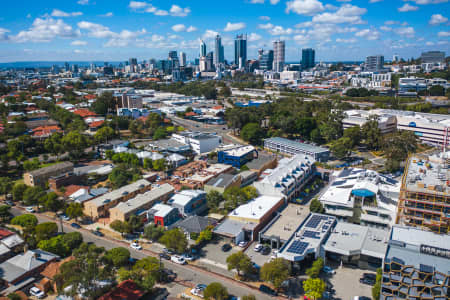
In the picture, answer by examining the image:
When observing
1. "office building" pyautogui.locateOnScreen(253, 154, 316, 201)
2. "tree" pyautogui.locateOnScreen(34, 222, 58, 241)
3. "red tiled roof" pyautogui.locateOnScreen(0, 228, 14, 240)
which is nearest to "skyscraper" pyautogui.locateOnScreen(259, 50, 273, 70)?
"office building" pyautogui.locateOnScreen(253, 154, 316, 201)

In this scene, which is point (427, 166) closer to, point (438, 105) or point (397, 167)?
point (397, 167)

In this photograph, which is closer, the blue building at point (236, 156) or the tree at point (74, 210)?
the tree at point (74, 210)

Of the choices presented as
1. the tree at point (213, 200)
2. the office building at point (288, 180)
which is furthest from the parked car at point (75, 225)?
the office building at point (288, 180)

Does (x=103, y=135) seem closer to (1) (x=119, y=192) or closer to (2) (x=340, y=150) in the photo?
(1) (x=119, y=192)

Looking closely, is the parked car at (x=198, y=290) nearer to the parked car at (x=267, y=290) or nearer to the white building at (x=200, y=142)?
the parked car at (x=267, y=290)

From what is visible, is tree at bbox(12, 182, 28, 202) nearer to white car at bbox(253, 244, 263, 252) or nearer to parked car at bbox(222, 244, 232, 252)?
parked car at bbox(222, 244, 232, 252)

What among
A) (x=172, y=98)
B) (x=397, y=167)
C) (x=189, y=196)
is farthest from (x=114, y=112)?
Answer: (x=397, y=167)
